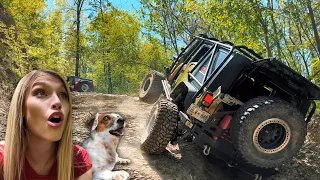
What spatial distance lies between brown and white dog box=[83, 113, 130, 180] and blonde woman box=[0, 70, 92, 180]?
3.55 feet

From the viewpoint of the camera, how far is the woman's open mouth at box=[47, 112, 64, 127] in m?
1.38

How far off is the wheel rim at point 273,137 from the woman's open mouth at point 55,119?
344cm

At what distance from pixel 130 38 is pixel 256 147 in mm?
17855

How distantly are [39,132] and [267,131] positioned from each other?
3.72m

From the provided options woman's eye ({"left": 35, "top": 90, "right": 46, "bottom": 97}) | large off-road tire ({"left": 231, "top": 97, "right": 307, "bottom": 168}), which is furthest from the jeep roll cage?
woman's eye ({"left": 35, "top": 90, "right": 46, "bottom": 97})

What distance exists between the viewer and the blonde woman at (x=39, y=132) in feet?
4.56

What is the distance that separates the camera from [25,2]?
14.1 m

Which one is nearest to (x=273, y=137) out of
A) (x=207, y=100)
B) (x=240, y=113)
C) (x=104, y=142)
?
(x=240, y=113)

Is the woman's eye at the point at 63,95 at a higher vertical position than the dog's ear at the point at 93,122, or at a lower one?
higher

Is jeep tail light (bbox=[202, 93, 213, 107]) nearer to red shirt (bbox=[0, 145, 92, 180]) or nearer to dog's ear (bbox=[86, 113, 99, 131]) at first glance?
dog's ear (bbox=[86, 113, 99, 131])

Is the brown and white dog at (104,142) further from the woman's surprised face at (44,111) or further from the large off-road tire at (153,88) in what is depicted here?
the large off-road tire at (153,88)

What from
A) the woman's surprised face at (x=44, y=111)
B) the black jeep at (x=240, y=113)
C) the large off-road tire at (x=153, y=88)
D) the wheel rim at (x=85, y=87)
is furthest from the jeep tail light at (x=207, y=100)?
the wheel rim at (x=85, y=87)

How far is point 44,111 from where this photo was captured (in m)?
1.39

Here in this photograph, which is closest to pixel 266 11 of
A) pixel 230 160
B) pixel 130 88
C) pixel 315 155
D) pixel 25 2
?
pixel 315 155
